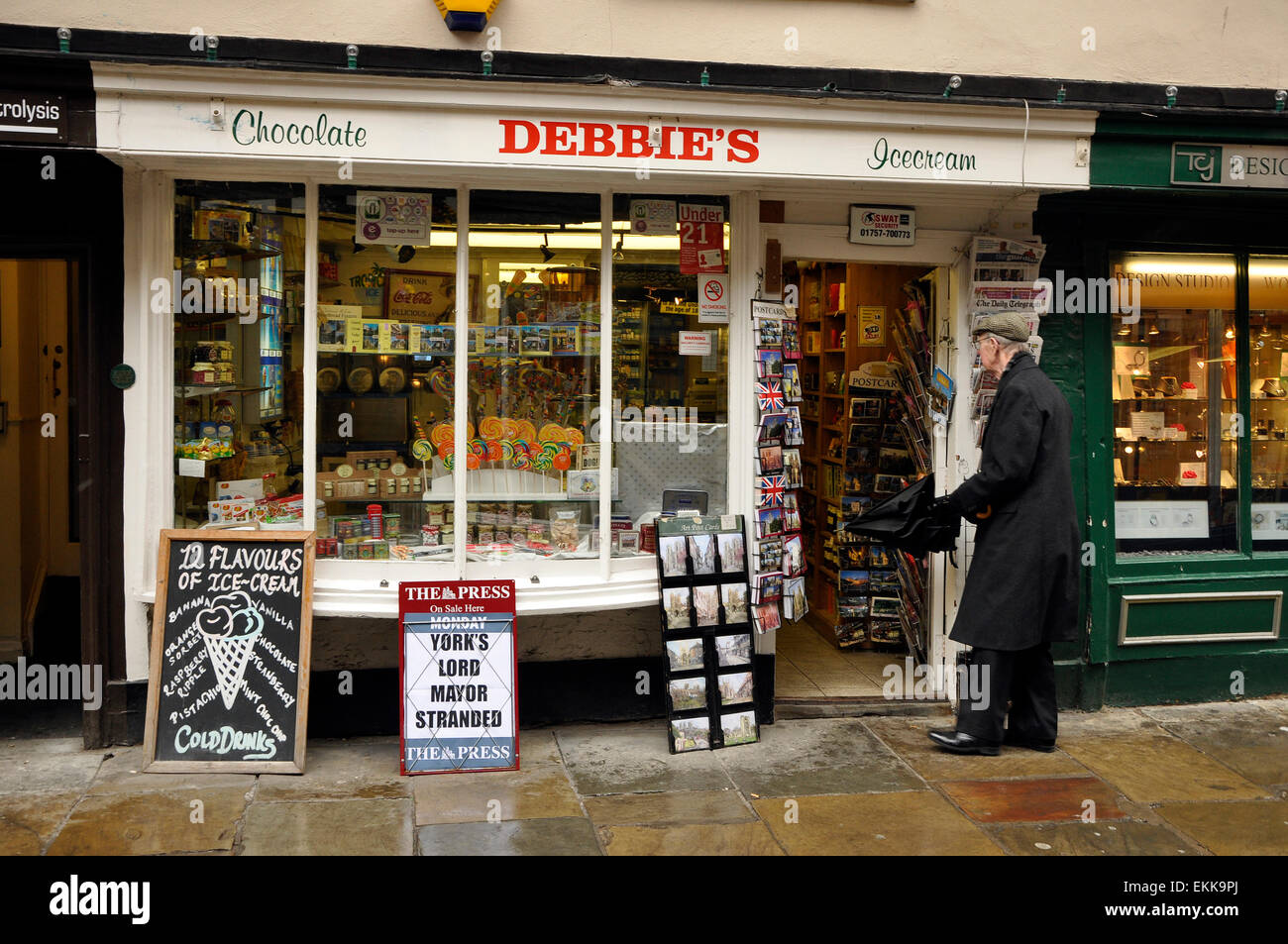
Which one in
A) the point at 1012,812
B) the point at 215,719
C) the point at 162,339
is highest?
the point at 162,339


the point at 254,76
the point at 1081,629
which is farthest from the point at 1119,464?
the point at 254,76

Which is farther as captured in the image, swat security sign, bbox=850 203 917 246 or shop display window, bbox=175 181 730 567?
swat security sign, bbox=850 203 917 246

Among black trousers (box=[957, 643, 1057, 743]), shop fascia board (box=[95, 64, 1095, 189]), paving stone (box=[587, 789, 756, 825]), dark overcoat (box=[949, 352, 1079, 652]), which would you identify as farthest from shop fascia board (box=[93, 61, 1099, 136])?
paving stone (box=[587, 789, 756, 825])

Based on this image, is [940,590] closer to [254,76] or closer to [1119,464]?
[1119,464]

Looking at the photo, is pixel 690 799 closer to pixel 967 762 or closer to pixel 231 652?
pixel 967 762

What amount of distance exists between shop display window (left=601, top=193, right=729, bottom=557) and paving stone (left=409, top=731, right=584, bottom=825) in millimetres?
1306

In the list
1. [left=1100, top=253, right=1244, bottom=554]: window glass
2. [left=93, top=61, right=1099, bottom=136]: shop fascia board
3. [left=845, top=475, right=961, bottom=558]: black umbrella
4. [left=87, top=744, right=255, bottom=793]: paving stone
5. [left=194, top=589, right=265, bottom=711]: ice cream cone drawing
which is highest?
[left=93, top=61, right=1099, bottom=136]: shop fascia board

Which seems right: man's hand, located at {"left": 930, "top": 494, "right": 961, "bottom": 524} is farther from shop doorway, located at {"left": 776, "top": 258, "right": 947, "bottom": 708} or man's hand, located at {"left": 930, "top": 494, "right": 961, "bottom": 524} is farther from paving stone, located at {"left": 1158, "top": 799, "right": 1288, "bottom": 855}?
paving stone, located at {"left": 1158, "top": 799, "right": 1288, "bottom": 855}

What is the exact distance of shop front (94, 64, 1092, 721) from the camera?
5.93 metres

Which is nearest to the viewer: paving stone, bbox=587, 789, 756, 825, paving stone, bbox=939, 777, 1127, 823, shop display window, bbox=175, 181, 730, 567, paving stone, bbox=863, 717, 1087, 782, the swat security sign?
paving stone, bbox=587, 789, 756, 825

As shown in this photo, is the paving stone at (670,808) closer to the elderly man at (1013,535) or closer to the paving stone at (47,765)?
the elderly man at (1013,535)

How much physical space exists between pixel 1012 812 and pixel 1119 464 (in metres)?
2.76

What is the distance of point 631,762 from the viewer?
20.4ft

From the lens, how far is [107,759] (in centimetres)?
608
